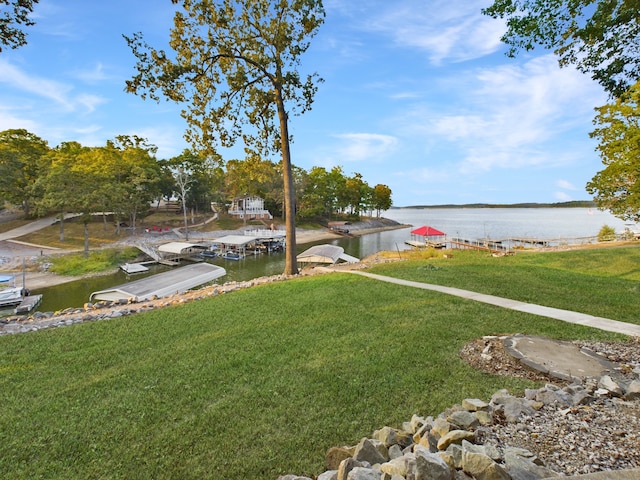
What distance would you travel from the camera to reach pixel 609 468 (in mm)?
2480

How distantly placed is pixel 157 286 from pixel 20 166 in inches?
1253

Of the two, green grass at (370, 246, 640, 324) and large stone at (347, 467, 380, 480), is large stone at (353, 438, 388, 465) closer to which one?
large stone at (347, 467, 380, 480)

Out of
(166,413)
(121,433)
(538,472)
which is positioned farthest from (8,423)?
(538,472)

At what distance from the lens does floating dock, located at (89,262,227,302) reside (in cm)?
1516

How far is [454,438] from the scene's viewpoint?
2.89 metres

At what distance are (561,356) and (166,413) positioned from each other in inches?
221

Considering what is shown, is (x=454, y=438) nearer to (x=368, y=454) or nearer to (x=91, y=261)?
(x=368, y=454)

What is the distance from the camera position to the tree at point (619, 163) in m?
14.9

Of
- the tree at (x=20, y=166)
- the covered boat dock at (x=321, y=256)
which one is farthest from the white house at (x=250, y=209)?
the covered boat dock at (x=321, y=256)

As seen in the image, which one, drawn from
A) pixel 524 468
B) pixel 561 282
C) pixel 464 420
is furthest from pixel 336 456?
pixel 561 282

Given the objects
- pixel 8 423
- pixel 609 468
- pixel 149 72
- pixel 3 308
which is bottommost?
pixel 3 308

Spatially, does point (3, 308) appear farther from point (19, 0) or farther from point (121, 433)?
point (121, 433)

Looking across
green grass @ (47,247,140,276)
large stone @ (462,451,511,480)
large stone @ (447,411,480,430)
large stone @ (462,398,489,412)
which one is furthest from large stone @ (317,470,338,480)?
green grass @ (47,247,140,276)

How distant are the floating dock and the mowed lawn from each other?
7.20 m
